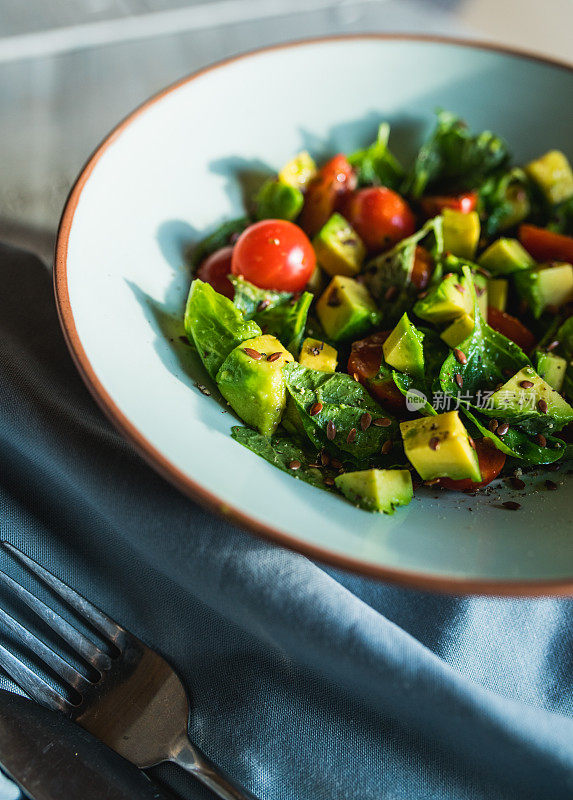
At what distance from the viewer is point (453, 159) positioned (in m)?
2.33

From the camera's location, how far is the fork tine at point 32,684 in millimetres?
1406

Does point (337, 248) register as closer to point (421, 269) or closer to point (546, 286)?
point (421, 269)

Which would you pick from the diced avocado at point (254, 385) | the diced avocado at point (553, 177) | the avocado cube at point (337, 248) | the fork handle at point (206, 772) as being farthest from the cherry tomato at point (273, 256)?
the fork handle at point (206, 772)

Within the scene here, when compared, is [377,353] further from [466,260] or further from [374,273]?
Answer: [466,260]

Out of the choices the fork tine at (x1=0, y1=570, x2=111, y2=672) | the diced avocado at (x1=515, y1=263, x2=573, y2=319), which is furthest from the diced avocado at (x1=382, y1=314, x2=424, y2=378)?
the fork tine at (x1=0, y1=570, x2=111, y2=672)

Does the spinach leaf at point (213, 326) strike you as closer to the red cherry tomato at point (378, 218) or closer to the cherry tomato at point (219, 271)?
the cherry tomato at point (219, 271)

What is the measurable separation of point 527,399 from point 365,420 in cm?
38

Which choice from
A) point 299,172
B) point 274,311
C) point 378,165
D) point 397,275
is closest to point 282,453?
point 274,311

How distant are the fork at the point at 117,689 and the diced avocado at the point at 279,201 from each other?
1153 millimetres

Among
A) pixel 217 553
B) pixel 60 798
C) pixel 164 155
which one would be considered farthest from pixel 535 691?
pixel 164 155

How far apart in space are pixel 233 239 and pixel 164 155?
0.29 m

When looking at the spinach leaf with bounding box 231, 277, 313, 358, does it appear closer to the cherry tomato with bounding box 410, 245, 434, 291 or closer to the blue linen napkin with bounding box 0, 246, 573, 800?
the cherry tomato with bounding box 410, 245, 434, 291

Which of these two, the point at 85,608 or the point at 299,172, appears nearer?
the point at 85,608

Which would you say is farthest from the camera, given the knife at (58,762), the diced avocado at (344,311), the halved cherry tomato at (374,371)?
the diced avocado at (344,311)
